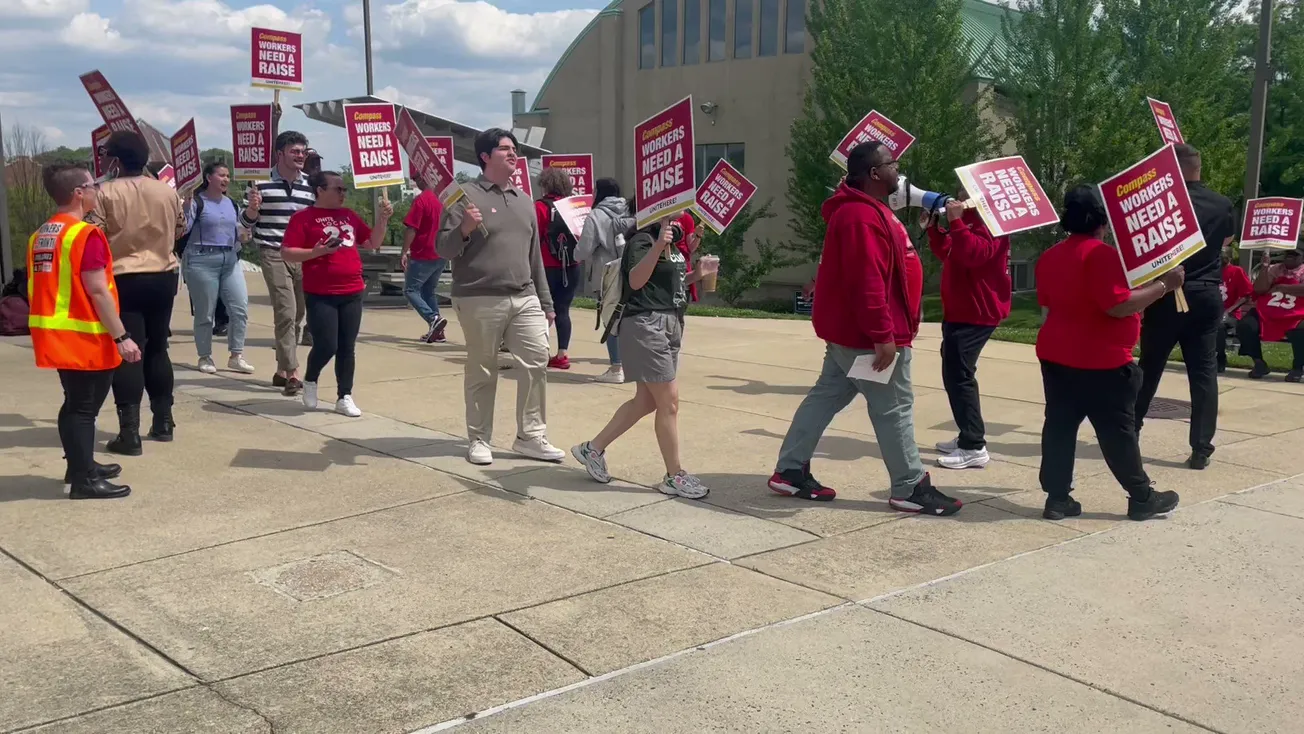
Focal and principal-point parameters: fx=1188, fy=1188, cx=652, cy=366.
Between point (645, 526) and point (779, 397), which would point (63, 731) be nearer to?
point (645, 526)

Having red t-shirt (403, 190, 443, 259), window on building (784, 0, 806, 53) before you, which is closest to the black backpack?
red t-shirt (403, 190, 443, 259)

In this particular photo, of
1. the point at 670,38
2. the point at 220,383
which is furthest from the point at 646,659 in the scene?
the point at 670,38

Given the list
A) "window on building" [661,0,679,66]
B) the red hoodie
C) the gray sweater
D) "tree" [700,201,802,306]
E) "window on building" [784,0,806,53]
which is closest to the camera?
the red hoodie

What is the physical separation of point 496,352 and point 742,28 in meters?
26.6

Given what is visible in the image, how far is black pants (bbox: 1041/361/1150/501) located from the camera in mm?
5613

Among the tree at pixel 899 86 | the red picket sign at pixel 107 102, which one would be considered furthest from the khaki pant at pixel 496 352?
the tree at pixel 899 86

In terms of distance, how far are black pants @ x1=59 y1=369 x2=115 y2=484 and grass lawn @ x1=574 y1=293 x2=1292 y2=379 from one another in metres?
9.62

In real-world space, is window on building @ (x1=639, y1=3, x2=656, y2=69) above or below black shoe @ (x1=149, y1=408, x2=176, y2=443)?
above

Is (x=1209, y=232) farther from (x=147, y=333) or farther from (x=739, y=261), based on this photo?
(x=739, y=261)

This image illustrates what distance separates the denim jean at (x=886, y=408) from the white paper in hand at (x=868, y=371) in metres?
0.05

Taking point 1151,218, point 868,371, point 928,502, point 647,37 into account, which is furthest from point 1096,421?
point 647,37

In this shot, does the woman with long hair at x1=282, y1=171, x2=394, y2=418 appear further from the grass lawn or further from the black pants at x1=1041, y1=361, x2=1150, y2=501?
the grass lawn

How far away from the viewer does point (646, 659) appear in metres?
3.98

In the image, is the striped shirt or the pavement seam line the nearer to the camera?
the pavement seam line
